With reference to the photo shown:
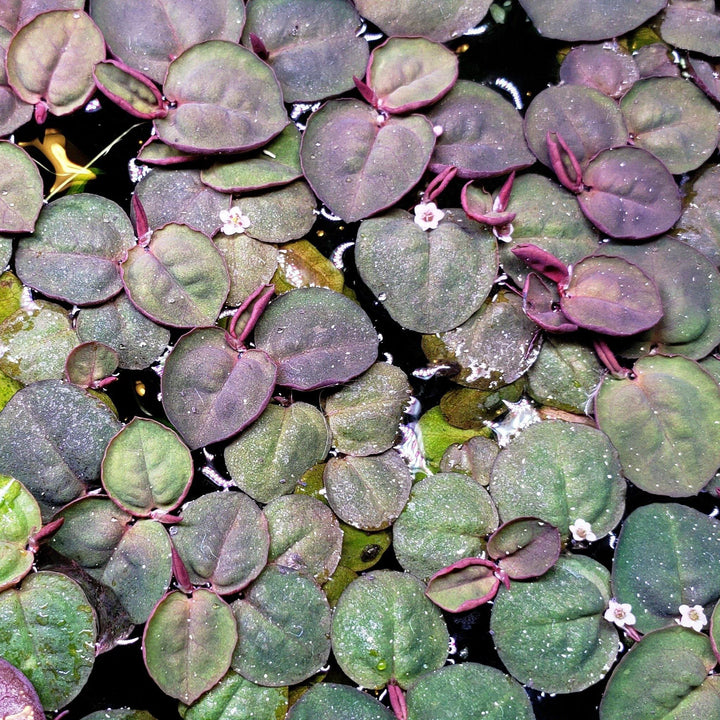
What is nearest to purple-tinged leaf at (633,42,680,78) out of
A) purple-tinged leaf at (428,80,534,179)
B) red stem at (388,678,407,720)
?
purple-tinged leaf at (428,80,534,179)

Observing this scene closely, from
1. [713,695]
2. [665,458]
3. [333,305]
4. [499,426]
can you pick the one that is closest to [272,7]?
[333,305]

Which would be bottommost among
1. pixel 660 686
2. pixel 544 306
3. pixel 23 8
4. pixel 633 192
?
pixel 660 686

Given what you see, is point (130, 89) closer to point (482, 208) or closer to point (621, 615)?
point (482, 208)

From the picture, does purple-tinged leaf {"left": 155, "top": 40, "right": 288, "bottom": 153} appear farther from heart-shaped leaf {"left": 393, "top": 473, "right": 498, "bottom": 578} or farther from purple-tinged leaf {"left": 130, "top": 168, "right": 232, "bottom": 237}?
heart-shaped leaf {"left": 393, "top": 473, "right": 498, "bottom": 578}

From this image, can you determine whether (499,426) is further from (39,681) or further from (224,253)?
(39,681)

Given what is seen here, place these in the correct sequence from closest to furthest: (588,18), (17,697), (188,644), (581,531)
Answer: (17,697) < (188,644) < (581,531) < (588,18)

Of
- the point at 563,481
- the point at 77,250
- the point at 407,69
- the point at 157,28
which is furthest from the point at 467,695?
the point at 157,28

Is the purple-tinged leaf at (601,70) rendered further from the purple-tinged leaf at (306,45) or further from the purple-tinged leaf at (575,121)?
the purple-tinged leaf at (306,45)

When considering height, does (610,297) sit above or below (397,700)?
above
